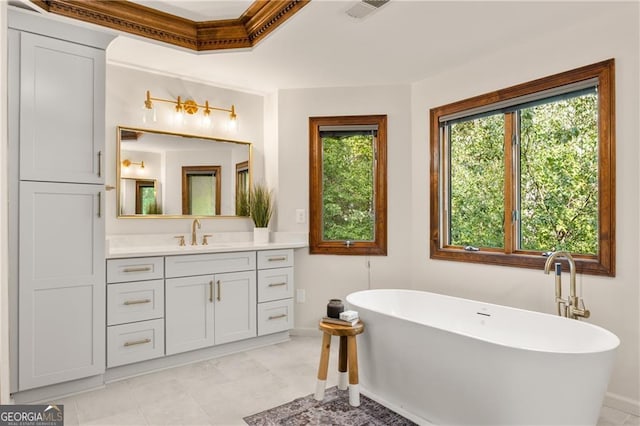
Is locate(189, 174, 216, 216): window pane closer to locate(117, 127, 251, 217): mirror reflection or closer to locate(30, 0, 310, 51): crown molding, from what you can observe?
locate(117, 127, 251, 217): mirror reflection

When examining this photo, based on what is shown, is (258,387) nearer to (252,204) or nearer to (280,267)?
(280,267)

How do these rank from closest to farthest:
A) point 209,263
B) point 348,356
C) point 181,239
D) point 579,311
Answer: point 579,311, point 348,356, point 209,263, point 181,239

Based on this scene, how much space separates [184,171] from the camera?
3.61m

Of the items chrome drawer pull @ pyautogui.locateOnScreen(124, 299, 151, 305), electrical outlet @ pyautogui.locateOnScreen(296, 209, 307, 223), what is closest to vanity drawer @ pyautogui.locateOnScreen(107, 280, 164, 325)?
chrome drawer pull @ pyautogui.locateOnScreen(124, 299, 151, 305)

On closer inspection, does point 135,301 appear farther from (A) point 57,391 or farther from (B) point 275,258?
(B) point 275,258

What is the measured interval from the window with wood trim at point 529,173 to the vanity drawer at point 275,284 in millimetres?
1340

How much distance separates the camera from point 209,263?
318cm

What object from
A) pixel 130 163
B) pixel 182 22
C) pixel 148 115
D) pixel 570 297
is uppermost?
pixel 182 22

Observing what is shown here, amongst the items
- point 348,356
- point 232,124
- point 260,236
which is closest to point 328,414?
point 348,356

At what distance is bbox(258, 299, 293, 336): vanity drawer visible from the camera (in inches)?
137

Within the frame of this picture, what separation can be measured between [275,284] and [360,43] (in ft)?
6.85

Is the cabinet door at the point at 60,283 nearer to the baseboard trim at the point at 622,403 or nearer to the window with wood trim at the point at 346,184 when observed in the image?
the window with wood trim at the point at 346,184

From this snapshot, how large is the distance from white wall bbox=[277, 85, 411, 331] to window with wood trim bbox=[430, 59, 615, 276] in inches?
12.5

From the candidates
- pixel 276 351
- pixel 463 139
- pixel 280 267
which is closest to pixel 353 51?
pixel 463 139
